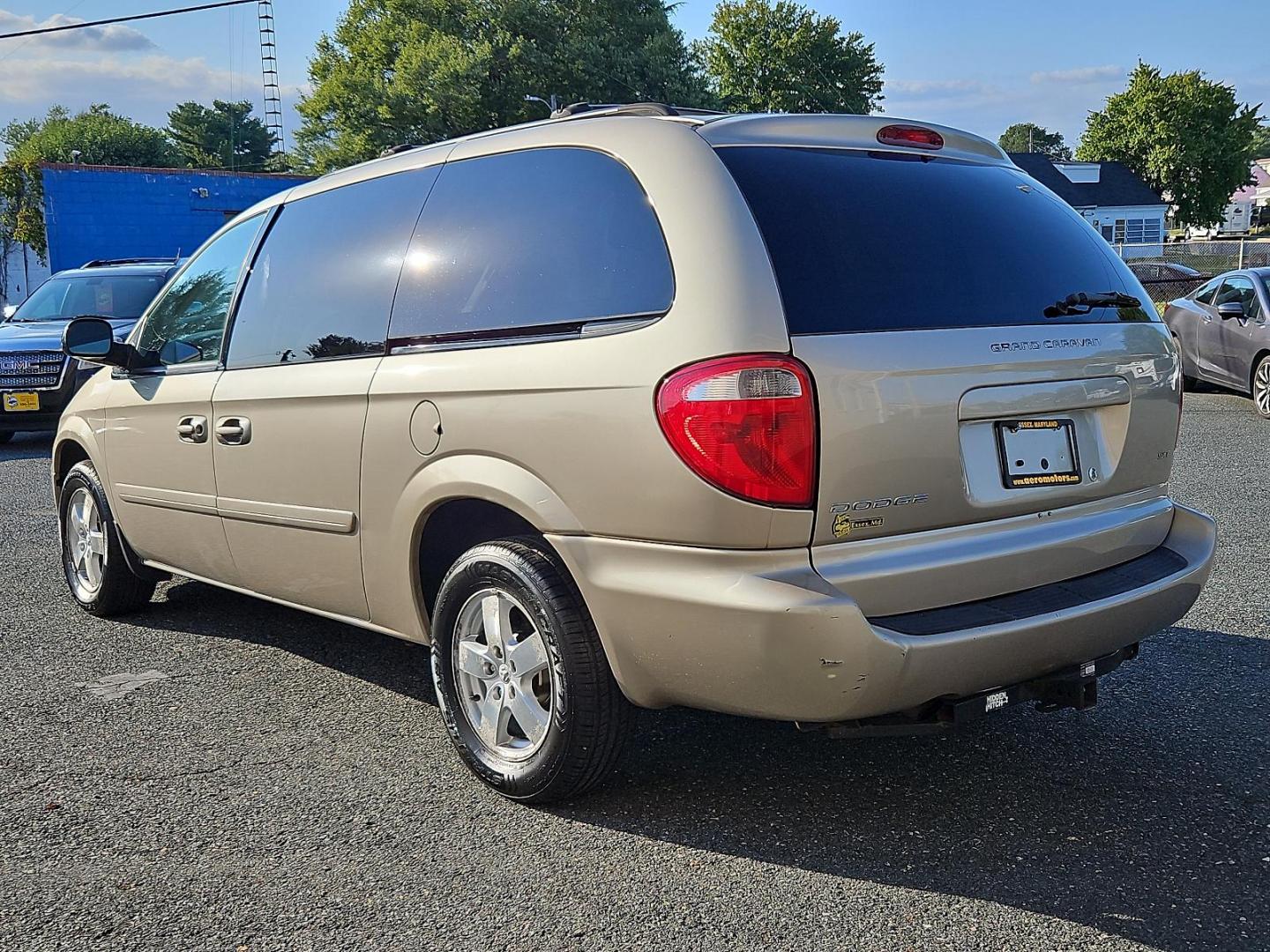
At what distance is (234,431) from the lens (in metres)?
4.44

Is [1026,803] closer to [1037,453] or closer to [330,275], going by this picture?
[1037,453]

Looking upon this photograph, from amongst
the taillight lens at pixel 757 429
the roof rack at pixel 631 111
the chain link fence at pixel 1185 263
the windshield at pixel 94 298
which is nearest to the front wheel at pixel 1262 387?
the roof rack at pixel 631 111

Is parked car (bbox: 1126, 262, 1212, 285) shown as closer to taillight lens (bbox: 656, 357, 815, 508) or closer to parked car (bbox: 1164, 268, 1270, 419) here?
parked car (bbox: 1164, 268, 1270, 419)

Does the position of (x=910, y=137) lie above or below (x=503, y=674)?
above

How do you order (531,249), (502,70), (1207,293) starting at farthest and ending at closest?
(502,70) → (1207,293) → (531,249)

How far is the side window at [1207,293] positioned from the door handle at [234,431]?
40.6 feet

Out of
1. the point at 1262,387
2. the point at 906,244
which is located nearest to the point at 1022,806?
the point at 906,244

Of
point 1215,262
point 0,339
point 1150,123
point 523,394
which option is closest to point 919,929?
point 523,394

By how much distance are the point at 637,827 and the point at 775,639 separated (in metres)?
0.82

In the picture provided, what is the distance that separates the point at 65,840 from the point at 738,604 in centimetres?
194

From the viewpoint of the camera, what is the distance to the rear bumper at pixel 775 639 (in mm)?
2896

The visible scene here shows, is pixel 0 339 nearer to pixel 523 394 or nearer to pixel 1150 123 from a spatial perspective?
pixel 523 394

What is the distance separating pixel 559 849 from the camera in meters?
3.26

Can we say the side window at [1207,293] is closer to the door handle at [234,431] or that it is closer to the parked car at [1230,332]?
the parked car at [1230,332]
